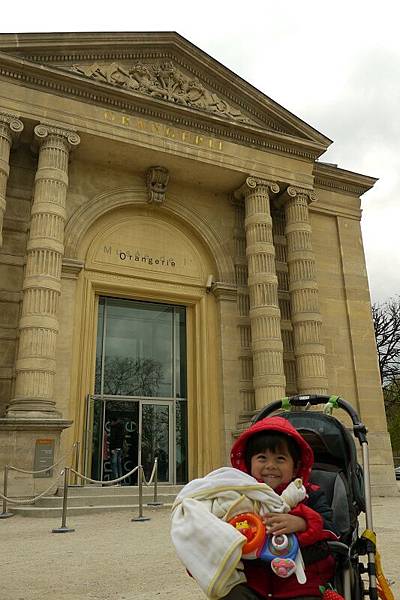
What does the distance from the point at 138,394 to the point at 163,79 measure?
461 inches

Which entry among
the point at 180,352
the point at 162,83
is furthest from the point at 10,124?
the point at 180,352

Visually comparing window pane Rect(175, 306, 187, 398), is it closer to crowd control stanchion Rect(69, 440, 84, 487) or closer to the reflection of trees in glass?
the reflection of trees in glass

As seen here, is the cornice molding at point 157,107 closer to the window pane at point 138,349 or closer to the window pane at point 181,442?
the window pane at point 138,349

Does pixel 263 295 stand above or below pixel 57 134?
below

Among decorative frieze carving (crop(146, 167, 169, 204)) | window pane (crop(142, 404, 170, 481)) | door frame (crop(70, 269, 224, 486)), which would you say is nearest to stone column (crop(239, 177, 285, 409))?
door frame (crop(70, 269, 224, 486))

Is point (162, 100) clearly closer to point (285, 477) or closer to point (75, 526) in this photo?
point (75, 526)

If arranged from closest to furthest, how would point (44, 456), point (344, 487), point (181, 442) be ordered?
point (344, 487)
point (44, 456)
point (181, 442)

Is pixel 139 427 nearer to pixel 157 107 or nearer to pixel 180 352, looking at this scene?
pixel 180 352

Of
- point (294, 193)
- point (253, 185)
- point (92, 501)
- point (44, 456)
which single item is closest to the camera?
point (92, 501)

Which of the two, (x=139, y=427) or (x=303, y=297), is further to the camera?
(x=303, y=297)

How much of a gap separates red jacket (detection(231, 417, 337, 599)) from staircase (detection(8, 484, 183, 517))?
9028 mm

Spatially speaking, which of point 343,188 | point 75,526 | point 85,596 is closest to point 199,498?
point 85,596

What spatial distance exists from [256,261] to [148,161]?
5380 millimetres

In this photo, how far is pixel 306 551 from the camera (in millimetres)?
2814
